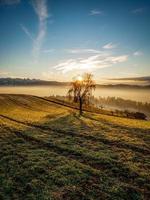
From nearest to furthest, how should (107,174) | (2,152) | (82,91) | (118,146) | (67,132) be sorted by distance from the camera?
1. (107,174)
2. (2,152)
3. (118,146)
4. (67,132)
5. (82,91)

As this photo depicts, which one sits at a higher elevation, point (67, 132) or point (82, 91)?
point (82, 91)

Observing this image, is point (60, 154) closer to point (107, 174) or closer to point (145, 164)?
point (107, 174)

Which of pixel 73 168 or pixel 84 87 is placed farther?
pixel 84 87

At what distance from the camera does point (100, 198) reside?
407 inches

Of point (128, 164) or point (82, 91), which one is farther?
point (82, 91)

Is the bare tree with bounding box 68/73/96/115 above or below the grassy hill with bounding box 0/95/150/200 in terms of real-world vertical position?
above

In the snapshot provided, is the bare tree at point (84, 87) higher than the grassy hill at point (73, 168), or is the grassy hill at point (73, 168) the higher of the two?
the bare tree at point (84, 87)

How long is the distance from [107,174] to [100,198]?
304 cm

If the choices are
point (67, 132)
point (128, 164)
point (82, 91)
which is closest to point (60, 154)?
point (128, 164)

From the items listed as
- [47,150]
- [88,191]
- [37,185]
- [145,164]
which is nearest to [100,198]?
[88,191]

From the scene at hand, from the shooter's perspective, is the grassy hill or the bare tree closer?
the grassy hill

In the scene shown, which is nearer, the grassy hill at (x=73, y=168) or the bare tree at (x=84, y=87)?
the grassy hill at (x=73, y=168)

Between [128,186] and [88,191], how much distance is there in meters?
2.78

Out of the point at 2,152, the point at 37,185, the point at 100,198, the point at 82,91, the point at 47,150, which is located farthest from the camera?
the point at 82,91
